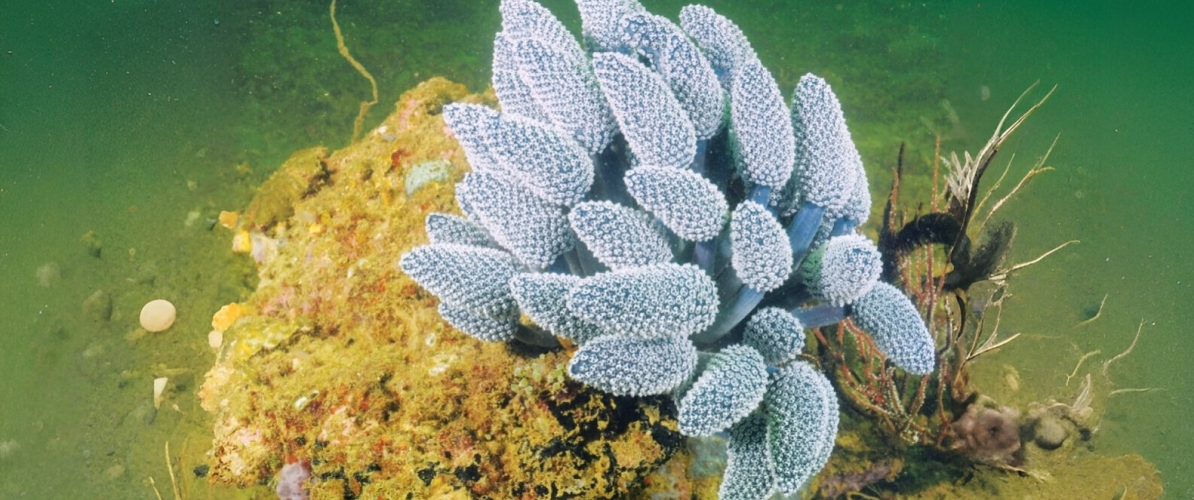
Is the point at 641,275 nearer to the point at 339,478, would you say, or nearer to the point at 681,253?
the point at 681,253

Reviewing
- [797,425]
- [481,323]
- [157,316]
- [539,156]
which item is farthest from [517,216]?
[157,316]

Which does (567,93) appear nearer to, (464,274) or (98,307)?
(464,274)

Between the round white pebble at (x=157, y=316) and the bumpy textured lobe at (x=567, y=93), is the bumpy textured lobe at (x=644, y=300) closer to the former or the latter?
the bumpy textured lobe at (x=567, y=93)

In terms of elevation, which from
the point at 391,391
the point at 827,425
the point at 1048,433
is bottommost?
the point at 1048,433

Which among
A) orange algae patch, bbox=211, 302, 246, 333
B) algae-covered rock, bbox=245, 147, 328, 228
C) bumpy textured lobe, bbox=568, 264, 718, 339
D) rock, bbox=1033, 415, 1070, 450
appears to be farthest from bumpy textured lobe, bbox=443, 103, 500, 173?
rock, bbox=1033, 415, 1070, 450

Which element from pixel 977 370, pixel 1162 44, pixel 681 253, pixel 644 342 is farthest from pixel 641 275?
pixel 1162 44

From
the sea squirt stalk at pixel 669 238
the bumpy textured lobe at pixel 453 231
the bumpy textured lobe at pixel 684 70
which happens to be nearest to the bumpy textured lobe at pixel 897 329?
the sea squirt stalk at pixel 669 238
